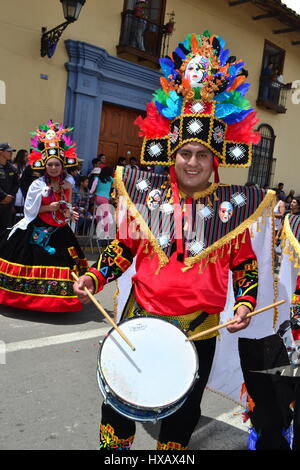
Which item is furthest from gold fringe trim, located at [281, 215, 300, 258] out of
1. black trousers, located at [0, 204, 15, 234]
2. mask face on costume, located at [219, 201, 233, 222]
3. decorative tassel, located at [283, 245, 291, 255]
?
black trousers, located at [0, 204, 15, 234]

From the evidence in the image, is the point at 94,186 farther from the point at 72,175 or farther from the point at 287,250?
the point at 287,250

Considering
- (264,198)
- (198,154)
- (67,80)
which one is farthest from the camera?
(67,80)

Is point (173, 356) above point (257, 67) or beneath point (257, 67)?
beneath

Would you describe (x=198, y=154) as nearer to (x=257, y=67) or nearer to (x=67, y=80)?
(x=67, y=80)

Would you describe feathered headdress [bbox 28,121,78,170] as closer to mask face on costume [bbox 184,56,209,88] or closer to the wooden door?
mask face on costume [bbox 184,56,209,88]

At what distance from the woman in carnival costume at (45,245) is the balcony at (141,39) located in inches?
263

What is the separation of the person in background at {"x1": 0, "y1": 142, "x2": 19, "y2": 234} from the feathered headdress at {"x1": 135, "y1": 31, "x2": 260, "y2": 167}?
5.06m

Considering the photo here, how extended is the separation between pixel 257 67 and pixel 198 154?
14.7 metres

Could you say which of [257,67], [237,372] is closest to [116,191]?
[237,372]

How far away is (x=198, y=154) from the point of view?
227 cm

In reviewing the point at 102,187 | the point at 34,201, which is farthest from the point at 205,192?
the point at 102,187

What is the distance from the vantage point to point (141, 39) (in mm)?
11625

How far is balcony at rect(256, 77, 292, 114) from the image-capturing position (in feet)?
52.0

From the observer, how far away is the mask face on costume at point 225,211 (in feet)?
7.80
